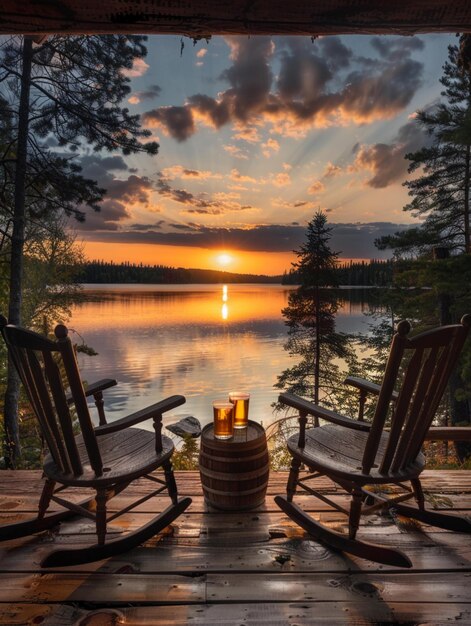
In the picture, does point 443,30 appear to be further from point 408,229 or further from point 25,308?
point 25,308

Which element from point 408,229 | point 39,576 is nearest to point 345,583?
point 39,576

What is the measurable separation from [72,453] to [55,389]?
0.33 meters

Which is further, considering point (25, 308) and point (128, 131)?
point (25, 308)

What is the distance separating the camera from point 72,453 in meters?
1.75

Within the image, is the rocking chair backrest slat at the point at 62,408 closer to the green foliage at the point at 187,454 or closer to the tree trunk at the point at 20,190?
the green foliage at the point at 187,454

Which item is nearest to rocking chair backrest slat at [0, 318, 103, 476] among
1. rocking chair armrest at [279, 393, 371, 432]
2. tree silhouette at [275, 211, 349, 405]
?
rocking chair armrest at [279, 393, 371, 432]

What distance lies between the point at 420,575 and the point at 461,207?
12.7 m

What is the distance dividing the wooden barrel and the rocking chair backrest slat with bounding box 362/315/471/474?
2.13ft

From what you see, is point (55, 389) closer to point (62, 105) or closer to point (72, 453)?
point (72, 453)

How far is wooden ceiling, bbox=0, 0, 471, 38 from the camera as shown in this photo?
1.42 metres

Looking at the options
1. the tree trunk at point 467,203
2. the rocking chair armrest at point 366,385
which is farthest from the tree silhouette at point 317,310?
the rocking chair armrest at point 366,385

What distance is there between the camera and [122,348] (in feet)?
112

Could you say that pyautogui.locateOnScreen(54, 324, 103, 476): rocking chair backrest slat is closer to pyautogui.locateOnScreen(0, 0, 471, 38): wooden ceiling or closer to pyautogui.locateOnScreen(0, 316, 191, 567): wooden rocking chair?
pyautogui.locateOnScreen(0, 316, 191, 567): wooden rocking chair

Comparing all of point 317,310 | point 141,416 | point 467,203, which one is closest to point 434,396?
point 141,416
